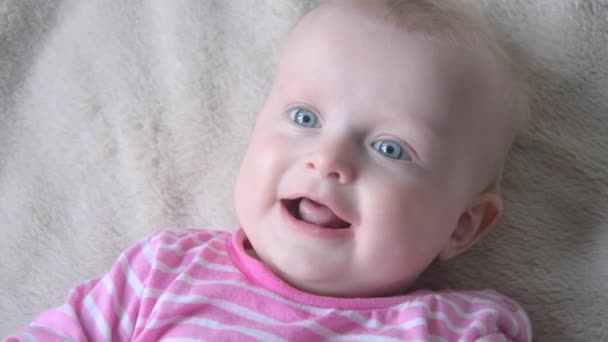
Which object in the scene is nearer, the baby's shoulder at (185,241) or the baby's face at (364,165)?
the baby's face at (364,165)

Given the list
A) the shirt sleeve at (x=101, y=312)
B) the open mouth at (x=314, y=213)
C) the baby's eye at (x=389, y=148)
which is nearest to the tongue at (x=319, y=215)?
the open mouth at (x=314, y=213)

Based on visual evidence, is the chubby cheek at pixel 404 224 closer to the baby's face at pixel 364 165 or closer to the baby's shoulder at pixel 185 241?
the baby's face at pixel 364 165

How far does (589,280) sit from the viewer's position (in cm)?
112

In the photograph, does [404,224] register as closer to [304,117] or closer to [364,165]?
[364,165]

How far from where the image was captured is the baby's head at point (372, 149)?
0.93 metres

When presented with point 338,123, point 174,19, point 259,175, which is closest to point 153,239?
point 259,175

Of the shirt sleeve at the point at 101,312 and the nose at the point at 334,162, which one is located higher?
the nose at the point at 334,162

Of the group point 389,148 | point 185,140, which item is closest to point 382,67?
point 389,148

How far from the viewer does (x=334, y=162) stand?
0.92m

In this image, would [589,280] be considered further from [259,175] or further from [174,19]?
[174,19]

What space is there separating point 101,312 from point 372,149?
1.41 feet

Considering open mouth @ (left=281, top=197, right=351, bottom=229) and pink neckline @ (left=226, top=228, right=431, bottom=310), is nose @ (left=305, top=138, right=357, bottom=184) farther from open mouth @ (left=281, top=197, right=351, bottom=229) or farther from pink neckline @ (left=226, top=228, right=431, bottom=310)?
pink neckline @ (left=226, top=228, right=431, bottom=310)

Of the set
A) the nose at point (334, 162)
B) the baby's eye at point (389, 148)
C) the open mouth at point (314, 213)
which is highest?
the baby's eye at point (389, 148)

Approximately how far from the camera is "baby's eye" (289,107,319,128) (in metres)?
0.99
